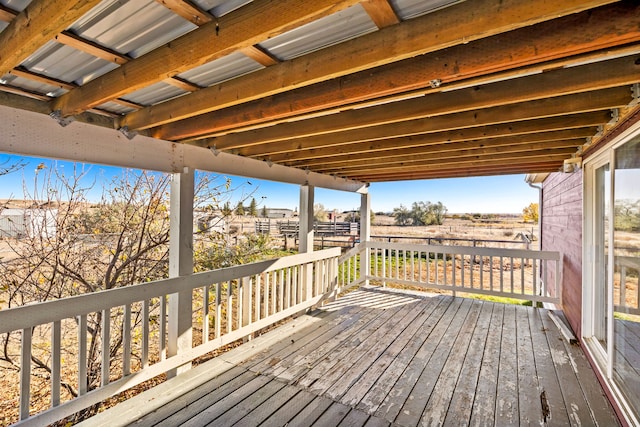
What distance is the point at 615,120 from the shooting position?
83.9 inches

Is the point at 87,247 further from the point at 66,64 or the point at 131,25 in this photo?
the point at 131,25

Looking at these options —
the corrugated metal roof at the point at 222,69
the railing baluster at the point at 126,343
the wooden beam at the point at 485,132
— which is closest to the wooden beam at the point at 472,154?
the wooden beam at the point at 485,132

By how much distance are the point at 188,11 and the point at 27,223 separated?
12.9 ft

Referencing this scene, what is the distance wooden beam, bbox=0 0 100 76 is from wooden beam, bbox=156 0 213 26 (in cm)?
25

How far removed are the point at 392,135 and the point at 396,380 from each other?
6.95 ft

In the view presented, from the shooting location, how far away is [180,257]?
2.96m

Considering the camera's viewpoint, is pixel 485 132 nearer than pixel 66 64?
No

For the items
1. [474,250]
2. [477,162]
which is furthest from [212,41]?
[474,250]

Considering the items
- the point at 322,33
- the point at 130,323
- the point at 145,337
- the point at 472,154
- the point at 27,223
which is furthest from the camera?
the point at 27,223

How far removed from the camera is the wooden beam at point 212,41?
3.61ft

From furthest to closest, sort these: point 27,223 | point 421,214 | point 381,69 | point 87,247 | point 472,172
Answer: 1. point 421,214
2. point 472,172
3. point 87,247
4. point 27,223
5. point 381,69

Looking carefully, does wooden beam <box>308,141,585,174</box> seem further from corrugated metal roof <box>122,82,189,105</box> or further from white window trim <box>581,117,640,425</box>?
corrugated metal roof <box>122,82,189,105</box>

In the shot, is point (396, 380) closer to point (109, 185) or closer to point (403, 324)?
point (403, 324)

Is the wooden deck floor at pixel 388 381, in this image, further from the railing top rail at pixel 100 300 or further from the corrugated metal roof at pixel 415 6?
the corrugated metal roof at pixel 415 6
